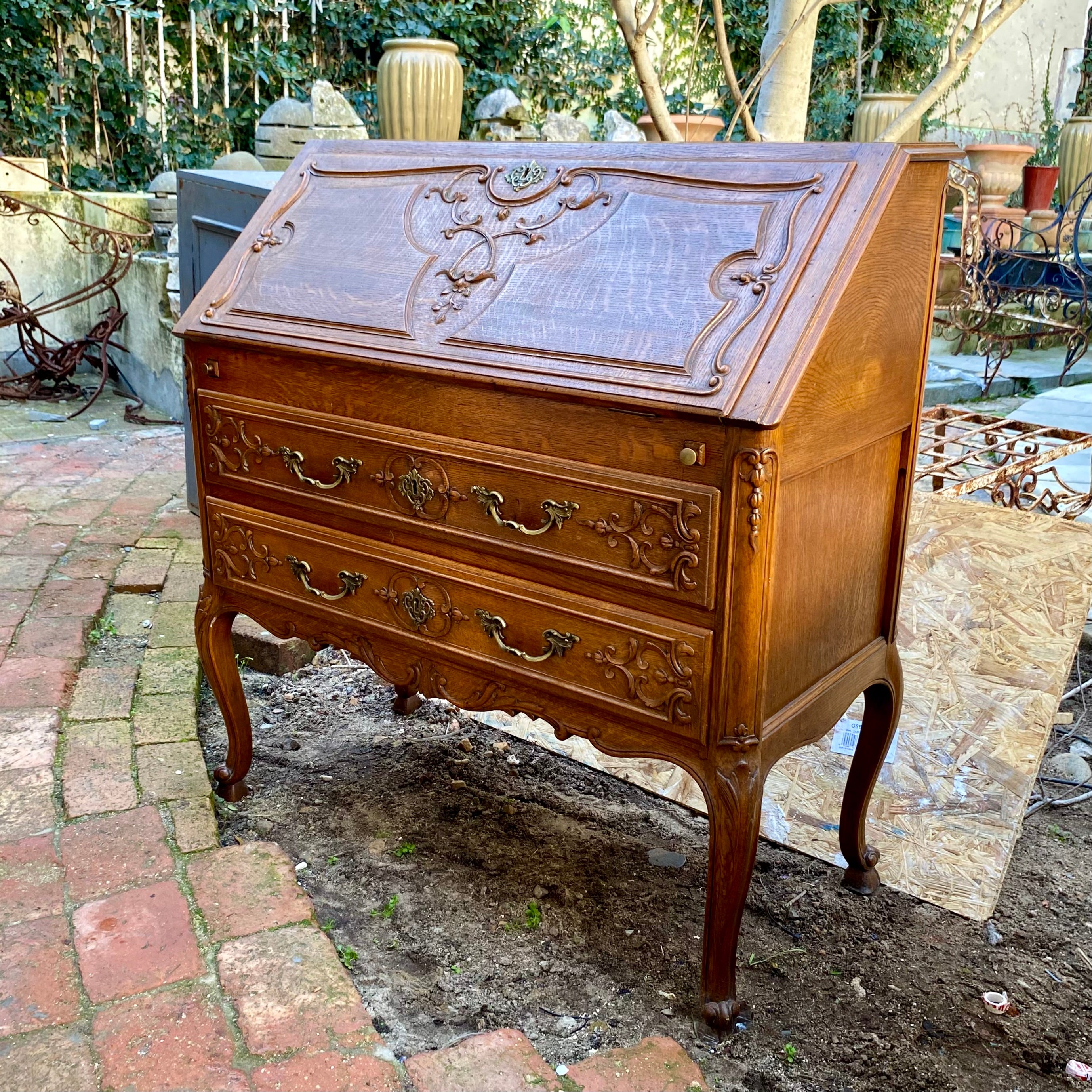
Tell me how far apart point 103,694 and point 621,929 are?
1650mm

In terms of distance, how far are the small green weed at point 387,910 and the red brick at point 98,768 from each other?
2.12ft

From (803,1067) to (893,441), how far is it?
1.17 meters

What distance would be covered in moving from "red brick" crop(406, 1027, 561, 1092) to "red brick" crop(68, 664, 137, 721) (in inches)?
61.8

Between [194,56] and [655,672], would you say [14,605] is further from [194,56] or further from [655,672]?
[194,56]

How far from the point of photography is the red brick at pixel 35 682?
3062mm

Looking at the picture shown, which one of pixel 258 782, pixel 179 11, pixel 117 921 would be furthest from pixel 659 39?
pixel 117 921

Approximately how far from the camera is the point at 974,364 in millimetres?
A: 8273

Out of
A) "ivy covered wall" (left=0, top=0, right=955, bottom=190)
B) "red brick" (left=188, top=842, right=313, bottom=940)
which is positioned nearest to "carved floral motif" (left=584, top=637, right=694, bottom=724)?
"red brick" (left=188, top=842, right=313, bottom=940)

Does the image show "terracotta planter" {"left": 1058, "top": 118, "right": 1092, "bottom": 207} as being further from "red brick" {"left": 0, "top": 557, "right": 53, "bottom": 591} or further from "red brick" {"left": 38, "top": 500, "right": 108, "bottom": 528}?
"red brick" {"left": 0, "top": 557, "right": 53, "bottom": 591}

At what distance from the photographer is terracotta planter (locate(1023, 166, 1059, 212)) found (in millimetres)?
10672

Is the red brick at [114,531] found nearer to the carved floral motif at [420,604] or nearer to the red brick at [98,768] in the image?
the red brick at [98,768]

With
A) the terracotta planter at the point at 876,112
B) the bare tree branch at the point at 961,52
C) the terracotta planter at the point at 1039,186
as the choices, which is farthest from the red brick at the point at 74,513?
the terracotta planter at the point at 1039,186

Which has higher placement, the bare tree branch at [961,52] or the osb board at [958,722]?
the bare tree branch at [961,52]

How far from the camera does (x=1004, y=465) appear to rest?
15.0ft
